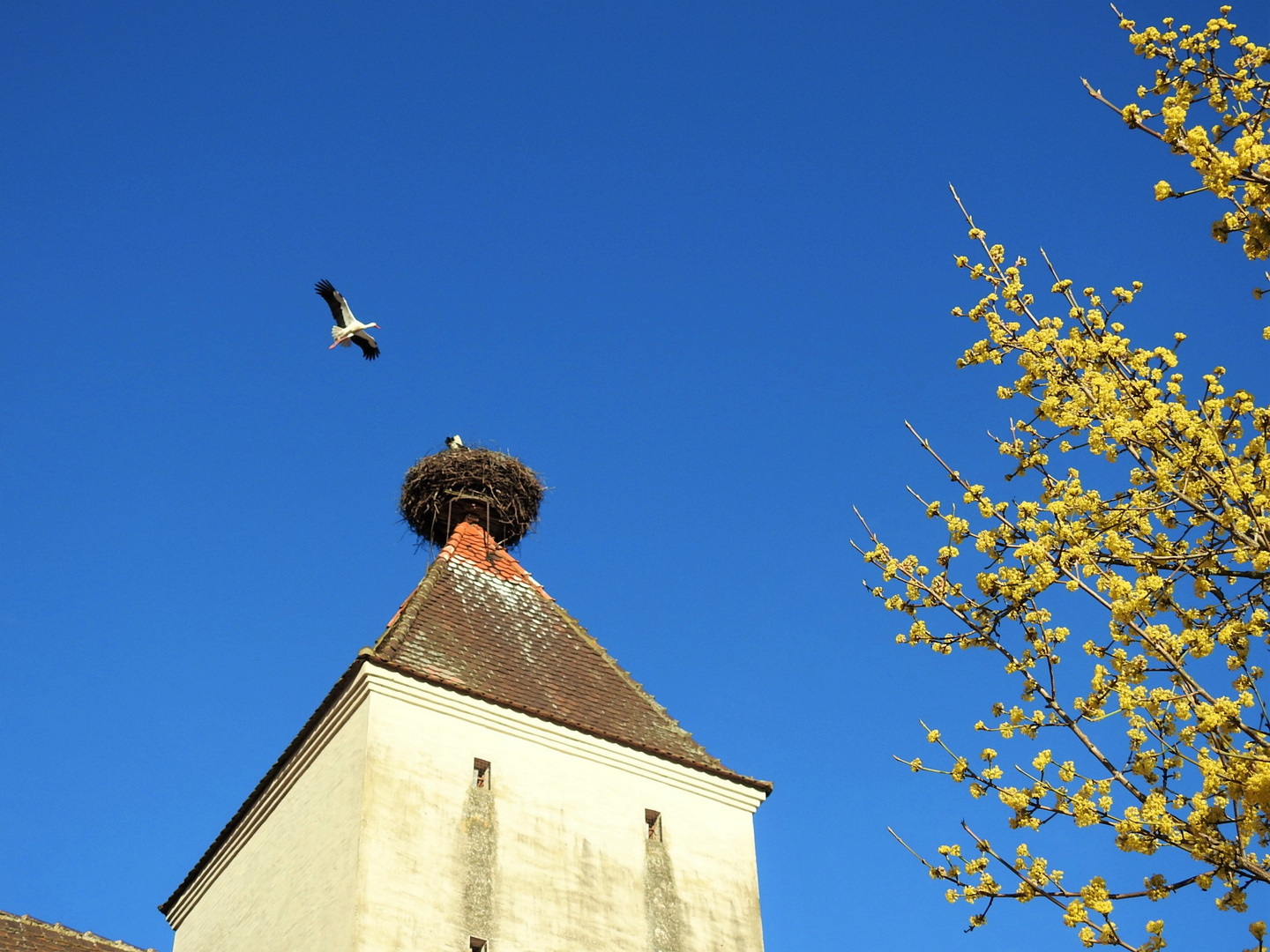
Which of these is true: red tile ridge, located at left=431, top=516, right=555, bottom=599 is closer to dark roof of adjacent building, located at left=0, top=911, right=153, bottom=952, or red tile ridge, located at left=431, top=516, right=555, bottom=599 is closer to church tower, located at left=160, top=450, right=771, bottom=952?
church tower, located at left=160, top=450, right=771, bottom=952

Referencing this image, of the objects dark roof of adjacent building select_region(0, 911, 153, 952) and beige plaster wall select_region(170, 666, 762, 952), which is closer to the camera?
beige plaster wall select_region(170, 666, 762, 952)

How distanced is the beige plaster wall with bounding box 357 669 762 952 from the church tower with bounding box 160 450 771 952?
0.8 inches

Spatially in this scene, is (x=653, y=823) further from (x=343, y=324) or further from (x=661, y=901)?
(x=343, y=324)

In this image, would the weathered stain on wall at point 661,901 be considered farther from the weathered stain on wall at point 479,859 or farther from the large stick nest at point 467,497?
the large stick nest at point 467,497

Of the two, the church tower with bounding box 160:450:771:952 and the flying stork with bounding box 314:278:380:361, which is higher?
the flying stork with bounding box 314:278:380:361

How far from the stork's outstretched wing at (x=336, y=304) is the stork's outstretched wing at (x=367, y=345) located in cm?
23

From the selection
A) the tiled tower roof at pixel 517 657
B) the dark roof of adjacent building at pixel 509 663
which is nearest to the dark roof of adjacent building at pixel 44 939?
the dark roof of adjacent building at pixel 509 663

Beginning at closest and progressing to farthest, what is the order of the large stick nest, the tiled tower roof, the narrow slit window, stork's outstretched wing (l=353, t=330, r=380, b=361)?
the narrow slit window
the tiled tower roof
stork's outstretched wing (l=353, t=330, r=380, b=361)
the large stick nest

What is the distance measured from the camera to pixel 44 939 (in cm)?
1666

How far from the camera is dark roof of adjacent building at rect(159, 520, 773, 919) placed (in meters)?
15.4

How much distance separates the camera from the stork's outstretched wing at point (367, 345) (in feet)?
61.4

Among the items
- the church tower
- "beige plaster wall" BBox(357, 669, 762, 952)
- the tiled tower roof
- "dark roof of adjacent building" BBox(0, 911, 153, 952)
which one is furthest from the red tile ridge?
"dark roof of adjacent building" BBox(0, 911, 153, 952)

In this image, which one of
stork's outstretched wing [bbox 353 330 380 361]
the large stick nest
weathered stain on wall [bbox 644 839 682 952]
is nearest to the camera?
weathered stain on wall [bbox 644 839 682 952]

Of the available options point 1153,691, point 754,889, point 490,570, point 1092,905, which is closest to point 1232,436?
point 1153,691
